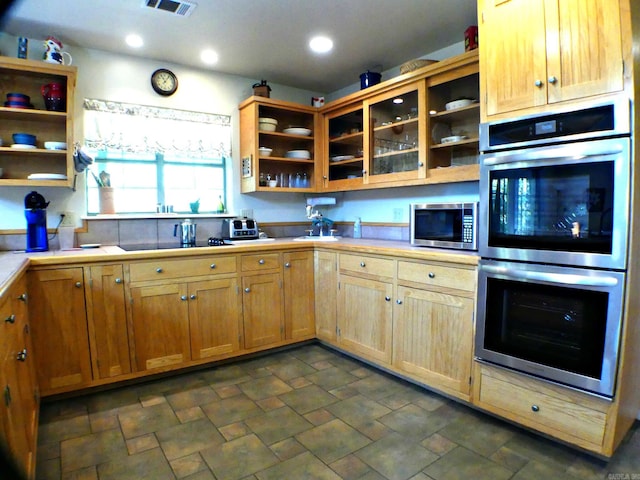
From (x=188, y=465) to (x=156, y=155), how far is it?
2.43 meters

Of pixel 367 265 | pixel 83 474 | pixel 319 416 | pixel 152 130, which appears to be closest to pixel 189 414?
pixel 83 474

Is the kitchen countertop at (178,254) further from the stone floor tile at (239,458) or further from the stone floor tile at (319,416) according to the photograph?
the stone floor tile at (239,458)

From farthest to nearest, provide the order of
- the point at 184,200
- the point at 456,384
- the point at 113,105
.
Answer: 1. the point at 184,200
2. the point at 113,105
3. the point at 456,384

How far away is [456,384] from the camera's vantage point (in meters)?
2.23

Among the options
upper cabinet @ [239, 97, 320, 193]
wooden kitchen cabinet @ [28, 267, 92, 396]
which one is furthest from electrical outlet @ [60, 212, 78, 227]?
upper cabinet @ [239, 97, 320, 193]

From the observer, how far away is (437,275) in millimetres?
2311

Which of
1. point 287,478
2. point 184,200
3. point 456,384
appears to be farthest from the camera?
point 184,200

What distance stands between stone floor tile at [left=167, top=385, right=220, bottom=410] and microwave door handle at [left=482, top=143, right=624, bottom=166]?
210 cm

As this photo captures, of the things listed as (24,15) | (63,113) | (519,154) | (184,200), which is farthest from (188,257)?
(519,154)

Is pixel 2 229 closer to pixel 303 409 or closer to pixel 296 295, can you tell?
pixel 296 295

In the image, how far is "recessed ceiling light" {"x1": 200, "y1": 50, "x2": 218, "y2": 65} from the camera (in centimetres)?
303

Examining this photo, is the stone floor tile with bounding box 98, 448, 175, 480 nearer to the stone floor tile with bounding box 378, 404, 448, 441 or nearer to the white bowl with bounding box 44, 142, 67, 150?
the stone floor tile with bounding box 378, 404, 448, 441

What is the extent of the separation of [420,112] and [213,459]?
8.00 ft

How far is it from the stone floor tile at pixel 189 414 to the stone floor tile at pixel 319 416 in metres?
0.59
